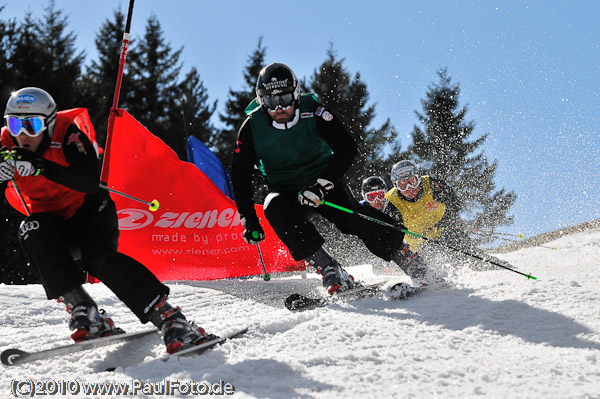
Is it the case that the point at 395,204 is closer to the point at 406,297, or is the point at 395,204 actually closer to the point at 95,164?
the point at 406,297

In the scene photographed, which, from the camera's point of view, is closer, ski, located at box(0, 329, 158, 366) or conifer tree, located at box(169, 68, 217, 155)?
ski, located at box(0, 329, 158, 366)

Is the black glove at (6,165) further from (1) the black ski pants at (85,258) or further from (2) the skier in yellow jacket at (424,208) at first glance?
(2) the skier in yellow jacket at (424,208)

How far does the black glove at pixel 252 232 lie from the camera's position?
432 cm

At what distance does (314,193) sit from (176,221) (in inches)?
129

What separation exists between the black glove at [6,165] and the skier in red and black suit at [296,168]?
5.77 feet

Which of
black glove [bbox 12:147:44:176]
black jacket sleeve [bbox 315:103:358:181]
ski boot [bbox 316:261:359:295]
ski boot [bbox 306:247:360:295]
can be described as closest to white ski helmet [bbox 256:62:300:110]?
black jacket sleeve [bbox 315:103:358:181]

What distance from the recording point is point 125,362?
9.80ft

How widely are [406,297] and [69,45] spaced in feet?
68.8

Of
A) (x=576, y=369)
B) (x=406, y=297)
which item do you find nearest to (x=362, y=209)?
(x=406, y=297)

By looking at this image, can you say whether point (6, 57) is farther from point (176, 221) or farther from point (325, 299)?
point (325, 299)

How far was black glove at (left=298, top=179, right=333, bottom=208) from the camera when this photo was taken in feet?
13.6

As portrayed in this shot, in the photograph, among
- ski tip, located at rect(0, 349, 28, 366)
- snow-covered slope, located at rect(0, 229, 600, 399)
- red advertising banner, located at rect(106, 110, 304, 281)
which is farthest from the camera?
red advertising banner, located at rect(106, 110, 304, 281)

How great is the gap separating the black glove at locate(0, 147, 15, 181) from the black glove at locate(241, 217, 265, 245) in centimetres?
177

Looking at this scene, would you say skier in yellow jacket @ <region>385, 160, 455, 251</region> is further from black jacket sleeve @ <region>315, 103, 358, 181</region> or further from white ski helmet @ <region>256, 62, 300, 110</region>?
white ski helmet @ <region>256, 62, 300, 110</region>
